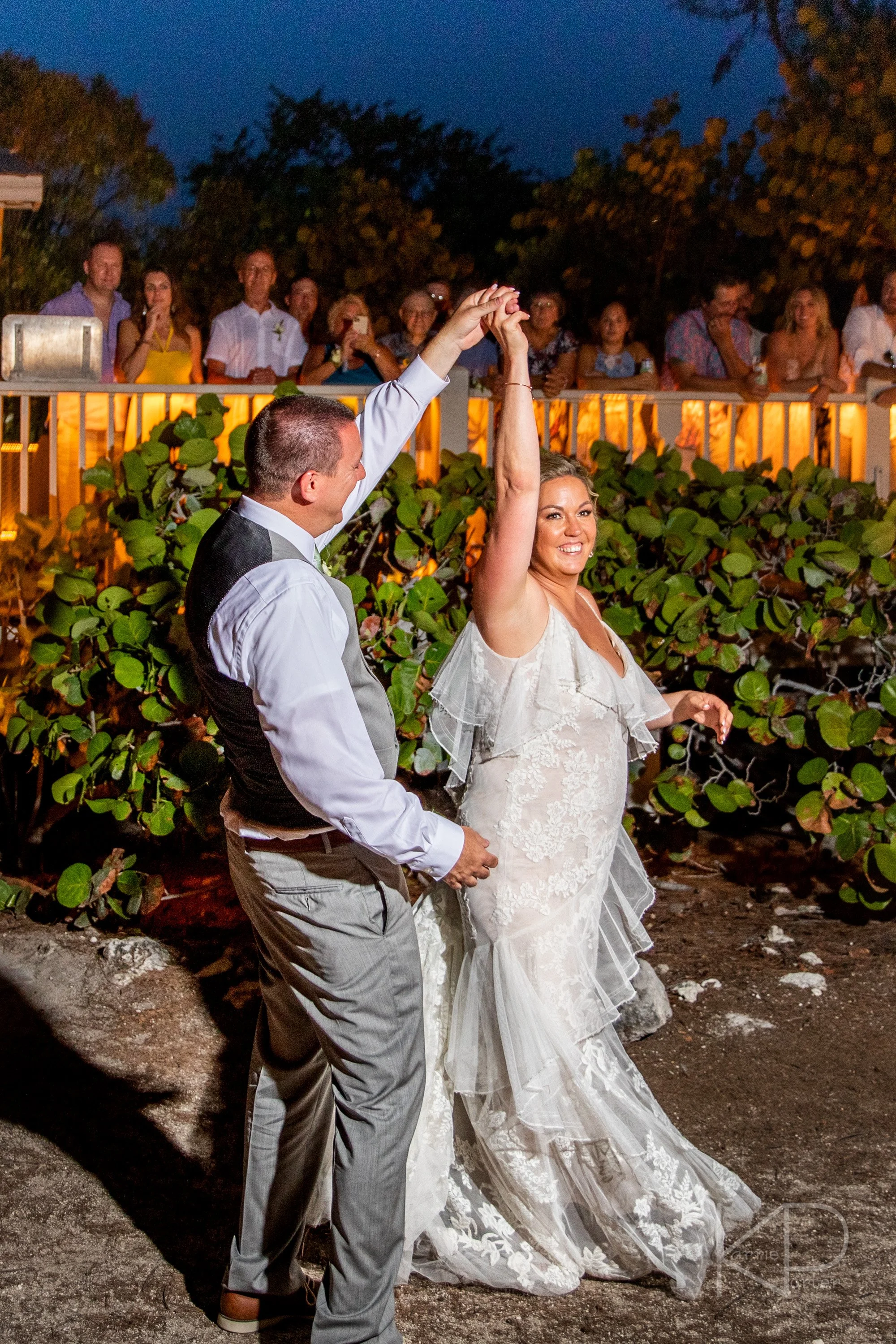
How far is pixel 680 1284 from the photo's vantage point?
3.15 m

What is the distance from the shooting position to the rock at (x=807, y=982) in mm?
5020

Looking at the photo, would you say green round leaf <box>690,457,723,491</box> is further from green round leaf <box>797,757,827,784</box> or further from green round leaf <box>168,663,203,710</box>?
green round leaf <box>168,663,203,710</box>

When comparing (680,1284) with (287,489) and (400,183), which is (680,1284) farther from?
(400,183)

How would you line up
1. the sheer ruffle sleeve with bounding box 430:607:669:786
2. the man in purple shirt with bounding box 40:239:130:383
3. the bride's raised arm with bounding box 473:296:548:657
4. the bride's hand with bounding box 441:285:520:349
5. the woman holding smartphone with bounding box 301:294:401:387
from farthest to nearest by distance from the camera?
1. the man in purple shirt with bounding box 40:239:130:383
2. the woman holding smartphone with bounding box 301:294:401:387
3. the sheer ruffle sleeve with bounding box 430:607:669:786
4. the bride's hand with bounding box 441:285:520:349
5. the bride's raised arm with bounding box 473:296:548:657

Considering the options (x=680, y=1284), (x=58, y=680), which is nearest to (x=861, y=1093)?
(x=680, y=1284)

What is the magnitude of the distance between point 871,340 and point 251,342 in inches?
145

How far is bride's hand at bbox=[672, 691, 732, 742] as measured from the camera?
3.63 metres

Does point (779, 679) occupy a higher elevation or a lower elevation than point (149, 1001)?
higher

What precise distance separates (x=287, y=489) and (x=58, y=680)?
2.56m

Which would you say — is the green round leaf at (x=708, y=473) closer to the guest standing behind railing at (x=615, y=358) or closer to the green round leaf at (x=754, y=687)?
the green round leaf at (x=754, y=687)

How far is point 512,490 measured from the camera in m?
3.06

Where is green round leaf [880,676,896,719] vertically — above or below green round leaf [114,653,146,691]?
below

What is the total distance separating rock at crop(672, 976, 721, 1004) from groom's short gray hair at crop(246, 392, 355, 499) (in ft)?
9.74

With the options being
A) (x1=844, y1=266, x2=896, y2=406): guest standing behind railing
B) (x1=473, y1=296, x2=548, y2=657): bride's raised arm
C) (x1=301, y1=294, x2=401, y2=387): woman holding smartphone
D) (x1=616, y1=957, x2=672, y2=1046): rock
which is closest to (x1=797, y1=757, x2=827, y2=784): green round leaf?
(x1=616, y1=957, x2=672, y2=1046): rock
